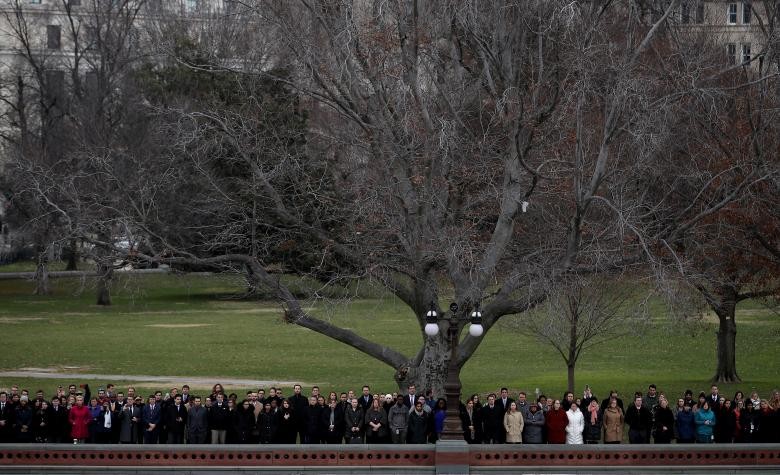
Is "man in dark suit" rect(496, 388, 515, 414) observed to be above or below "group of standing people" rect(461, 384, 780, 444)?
above

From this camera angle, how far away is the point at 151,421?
97.1ft

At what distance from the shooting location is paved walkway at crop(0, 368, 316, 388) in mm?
46219

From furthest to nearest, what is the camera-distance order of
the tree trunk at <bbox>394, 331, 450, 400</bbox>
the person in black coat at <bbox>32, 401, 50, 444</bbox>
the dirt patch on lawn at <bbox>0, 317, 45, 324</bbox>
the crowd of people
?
the dirt patch on lawn at <bbox>0, 317, 45, 324</bbox>
the tree trunk at <bbox>394, 331, 450, 400</bbox>
the person in black coat at <bbox>32, 401, 50, 444</bbox>
the crowd of people

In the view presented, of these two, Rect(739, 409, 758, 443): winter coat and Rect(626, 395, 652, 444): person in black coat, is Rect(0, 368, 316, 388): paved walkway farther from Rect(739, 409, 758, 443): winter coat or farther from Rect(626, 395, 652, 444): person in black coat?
Rect(739, 409, 758, 443): winter coat

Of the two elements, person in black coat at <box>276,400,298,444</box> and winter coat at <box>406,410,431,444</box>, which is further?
person in black coat at <box>276,400,298,444</box>

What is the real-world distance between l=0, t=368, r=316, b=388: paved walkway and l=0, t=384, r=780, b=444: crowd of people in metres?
15.7

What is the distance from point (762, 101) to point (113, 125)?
60.9 meters

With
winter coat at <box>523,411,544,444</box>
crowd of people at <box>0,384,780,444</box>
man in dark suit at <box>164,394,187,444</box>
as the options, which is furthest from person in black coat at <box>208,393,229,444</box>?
winter coat at <box>523,411,544,444</box>

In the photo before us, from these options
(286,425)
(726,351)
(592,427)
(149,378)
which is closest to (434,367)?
(286,425)

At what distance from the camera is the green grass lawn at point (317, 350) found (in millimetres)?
47406

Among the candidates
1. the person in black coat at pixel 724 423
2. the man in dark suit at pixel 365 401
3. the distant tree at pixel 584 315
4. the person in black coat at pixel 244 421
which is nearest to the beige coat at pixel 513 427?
the man in dark suit at pixel 365 401

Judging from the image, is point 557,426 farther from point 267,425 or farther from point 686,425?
point 267,425

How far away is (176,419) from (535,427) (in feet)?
26.2

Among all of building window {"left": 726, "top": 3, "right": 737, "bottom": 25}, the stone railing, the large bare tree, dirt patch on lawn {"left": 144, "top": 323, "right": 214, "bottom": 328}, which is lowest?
the stone railing
